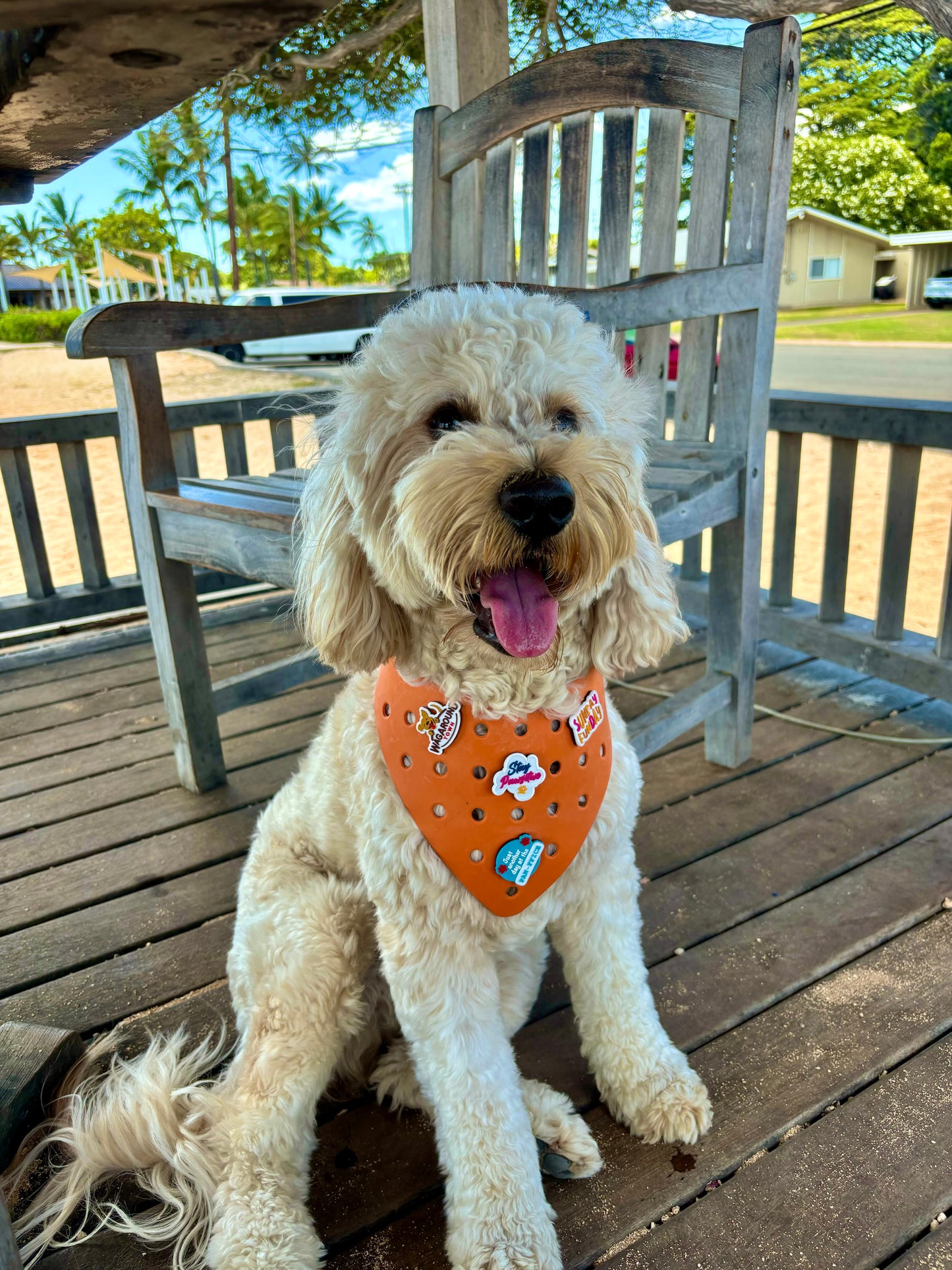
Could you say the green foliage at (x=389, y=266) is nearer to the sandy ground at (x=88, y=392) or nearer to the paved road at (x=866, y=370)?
the sandy ground at (x=88, y=392)

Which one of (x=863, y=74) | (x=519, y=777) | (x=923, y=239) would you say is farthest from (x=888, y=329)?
(x=519, y=777)

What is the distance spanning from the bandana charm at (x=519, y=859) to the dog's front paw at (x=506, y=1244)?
0.44 metres

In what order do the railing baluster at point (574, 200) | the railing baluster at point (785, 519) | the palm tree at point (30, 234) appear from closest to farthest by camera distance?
1. the railing baluster at point (574, 200)
2. the railing baluster at point (785, 519)
3. the palm tree at point (30, 234)

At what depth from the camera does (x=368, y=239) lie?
15.7ft

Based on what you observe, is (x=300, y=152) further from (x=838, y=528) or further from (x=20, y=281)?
(x=838, y=528)

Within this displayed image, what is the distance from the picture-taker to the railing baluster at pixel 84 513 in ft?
11.5

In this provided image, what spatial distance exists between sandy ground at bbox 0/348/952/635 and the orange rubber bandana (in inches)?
111

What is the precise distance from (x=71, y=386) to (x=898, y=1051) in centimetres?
595

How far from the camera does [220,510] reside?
2.03m

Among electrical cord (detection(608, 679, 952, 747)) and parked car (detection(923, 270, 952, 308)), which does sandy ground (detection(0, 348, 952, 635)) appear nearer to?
parked car (detection(923, 270, 952, 308))

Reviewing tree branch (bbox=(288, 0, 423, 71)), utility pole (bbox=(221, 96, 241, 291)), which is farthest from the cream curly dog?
tree branch (bbox=(288, 0, 423, 71))

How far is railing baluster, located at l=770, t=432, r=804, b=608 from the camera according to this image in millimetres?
3111

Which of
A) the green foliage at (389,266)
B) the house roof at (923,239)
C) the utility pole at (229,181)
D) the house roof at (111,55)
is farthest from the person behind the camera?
the utility pole at (229,181)

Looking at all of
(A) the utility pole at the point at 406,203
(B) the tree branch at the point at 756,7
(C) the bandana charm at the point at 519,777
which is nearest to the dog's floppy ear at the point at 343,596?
(C) the bandana charm at the point at 519,777
